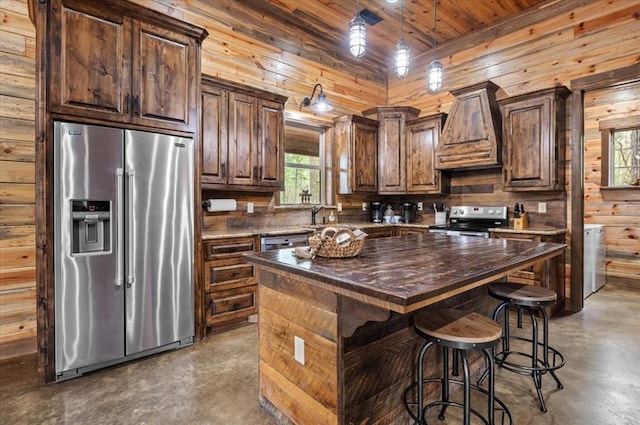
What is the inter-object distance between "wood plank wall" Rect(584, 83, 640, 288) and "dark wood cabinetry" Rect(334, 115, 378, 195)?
130 inches

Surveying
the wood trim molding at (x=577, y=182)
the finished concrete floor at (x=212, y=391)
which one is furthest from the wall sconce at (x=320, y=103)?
the finished concrete floor at (x=212, y=391)

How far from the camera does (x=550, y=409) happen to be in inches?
78.7

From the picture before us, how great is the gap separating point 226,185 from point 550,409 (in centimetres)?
315

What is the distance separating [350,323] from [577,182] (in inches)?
141

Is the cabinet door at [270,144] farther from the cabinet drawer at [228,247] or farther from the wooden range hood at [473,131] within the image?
the wooden range hood at [473,131]

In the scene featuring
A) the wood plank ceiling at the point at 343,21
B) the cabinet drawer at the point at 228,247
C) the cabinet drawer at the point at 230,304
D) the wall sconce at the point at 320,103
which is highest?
the wood plank ceiling at the point at 343,21

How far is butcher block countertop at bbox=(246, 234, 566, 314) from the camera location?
1.21 meters

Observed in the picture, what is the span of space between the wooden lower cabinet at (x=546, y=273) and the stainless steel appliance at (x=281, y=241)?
218 cm

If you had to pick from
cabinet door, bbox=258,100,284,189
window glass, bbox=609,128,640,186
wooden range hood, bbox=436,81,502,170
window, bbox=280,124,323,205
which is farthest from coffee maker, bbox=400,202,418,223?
window glass, bbox=609,128,640,186

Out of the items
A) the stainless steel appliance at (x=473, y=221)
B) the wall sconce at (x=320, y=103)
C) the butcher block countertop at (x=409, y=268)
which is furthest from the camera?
the wall sconce at (x=320, y=103)

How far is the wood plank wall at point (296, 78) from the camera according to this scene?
8.79 feet

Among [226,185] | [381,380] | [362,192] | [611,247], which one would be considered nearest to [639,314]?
[611,247]

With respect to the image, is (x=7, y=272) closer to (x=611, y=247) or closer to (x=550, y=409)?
(x=550, y=409)

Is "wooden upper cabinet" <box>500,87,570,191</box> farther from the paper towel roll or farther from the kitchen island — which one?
the paper towel roll
